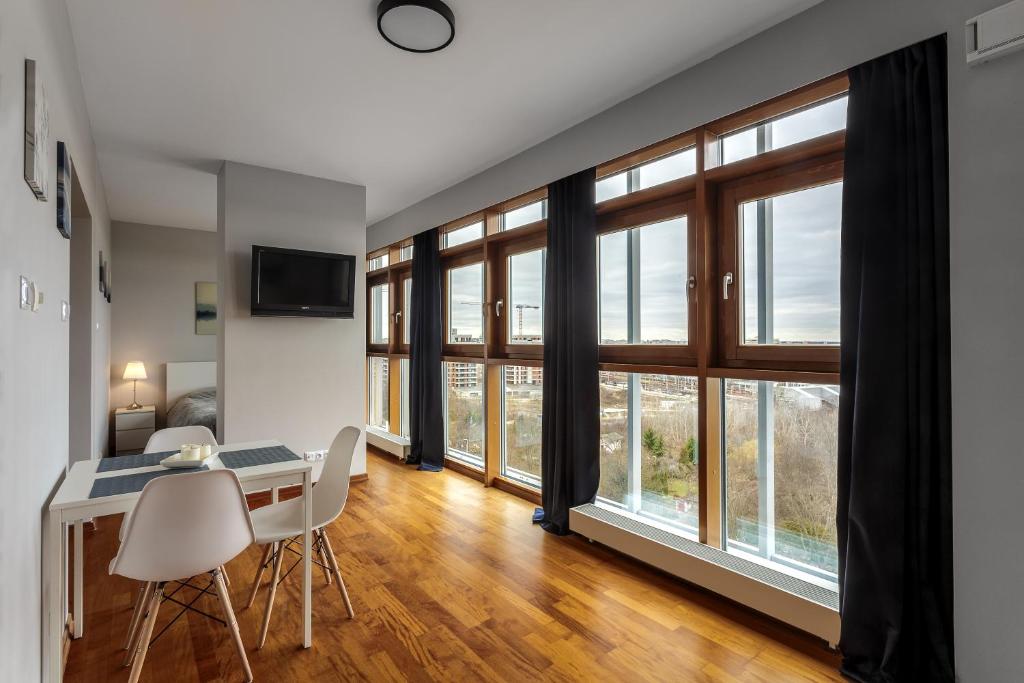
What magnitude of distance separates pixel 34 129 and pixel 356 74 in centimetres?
161

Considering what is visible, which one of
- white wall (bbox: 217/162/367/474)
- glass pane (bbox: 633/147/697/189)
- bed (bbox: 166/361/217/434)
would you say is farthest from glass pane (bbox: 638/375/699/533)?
bed (bbox: 166/361/217/434)

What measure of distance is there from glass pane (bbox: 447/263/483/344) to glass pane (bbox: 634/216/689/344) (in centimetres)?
187

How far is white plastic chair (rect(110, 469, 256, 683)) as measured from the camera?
5.68 ft

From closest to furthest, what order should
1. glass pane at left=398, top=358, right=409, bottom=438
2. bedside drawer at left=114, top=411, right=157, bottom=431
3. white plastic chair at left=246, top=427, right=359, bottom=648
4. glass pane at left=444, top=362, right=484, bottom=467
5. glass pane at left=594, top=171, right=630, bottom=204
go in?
white plastic chair at left=246, top=427, right=359, bottom=648
glass pane at left=594, top=171, right=630, bottom=204
glass pane at left=444, top=362, right=484, bottom=467
bedside drawer at left=114, top=411, right=157, bottom=431
glass pane at left=398, top=358, right=409, bottom=438

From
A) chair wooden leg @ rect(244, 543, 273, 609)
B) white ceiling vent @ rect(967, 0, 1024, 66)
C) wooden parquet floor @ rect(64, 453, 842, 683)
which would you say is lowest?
wooden parquet floor @ rect(64, 453, 842, 683)

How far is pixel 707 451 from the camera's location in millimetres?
2686

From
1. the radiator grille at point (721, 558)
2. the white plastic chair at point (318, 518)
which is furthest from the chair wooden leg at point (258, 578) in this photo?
the radiator grille at point (721, 558)

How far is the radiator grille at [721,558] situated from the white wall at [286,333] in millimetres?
2535

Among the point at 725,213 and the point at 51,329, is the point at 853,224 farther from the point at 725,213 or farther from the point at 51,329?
the point at 51,329

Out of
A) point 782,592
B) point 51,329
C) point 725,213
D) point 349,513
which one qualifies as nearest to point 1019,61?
point 725,213

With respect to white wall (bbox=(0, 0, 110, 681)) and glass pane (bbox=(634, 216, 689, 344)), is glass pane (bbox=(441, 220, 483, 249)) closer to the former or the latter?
glass pane (bbox=(634, 216, 689, 344))

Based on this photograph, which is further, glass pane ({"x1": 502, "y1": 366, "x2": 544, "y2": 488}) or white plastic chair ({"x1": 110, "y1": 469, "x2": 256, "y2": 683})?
glass pane ({"x1": 502, "y1": 366, "x2": 544, "y2": 488})

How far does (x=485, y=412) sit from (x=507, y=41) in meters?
2.94

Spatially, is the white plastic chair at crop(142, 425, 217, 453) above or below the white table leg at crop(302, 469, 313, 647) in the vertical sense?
above
